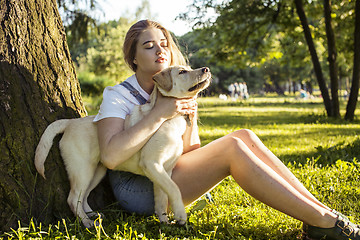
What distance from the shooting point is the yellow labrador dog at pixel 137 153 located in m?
2.48

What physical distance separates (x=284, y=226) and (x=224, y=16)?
9.96 m

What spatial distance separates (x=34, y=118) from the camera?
102 inches

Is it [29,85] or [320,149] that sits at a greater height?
[29,85]

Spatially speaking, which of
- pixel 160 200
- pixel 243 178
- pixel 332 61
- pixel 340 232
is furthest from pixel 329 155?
pixel 332 61

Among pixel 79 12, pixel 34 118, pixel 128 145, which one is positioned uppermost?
pixel 79 12

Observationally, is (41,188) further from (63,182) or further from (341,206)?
(341,206)

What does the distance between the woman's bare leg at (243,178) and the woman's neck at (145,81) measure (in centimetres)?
66

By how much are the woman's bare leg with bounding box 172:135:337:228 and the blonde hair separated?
88 centimetres

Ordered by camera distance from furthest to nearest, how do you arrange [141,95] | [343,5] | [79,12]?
[343,5] < [79,12] < [141,95]

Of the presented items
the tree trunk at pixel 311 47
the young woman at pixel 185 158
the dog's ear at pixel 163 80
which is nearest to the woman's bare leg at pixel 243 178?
the young woman at pixel 185 158

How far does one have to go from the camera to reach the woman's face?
284cm

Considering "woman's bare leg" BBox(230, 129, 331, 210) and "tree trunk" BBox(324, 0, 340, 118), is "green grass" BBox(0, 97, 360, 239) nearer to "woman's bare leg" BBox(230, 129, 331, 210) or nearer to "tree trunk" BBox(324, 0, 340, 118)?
"woman's bare leg" BBox(230, 129, 331, 210)

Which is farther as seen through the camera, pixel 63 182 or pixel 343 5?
pixel 343 5

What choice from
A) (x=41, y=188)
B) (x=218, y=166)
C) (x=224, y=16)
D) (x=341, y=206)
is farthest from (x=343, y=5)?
(x=41, y=188)
